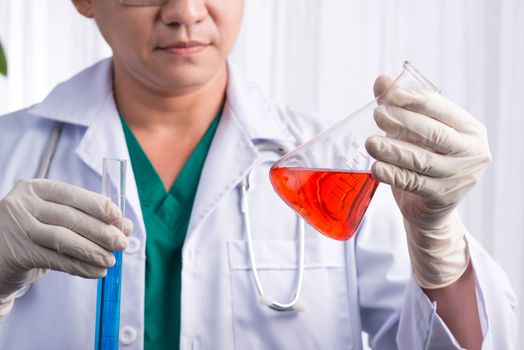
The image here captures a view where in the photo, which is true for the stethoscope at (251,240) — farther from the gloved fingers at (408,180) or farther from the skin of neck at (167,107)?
the gloved fingers at (408,180)

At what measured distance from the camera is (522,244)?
80.8 inches

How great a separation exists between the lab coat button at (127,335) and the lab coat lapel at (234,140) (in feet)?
0.57

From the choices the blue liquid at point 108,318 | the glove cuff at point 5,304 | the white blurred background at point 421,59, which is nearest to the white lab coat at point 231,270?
the glove cuff at point 5,304

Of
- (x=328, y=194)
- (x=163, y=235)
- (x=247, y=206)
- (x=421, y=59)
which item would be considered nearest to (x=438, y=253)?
(x=328, y=194)

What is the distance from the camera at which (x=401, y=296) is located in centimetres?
136

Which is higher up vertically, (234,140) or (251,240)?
(234,140)

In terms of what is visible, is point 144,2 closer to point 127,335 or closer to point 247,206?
point 247,206

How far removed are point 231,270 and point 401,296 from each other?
29cm

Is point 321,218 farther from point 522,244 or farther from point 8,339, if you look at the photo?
point 522,244

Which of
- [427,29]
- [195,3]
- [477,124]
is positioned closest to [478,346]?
[477,124]

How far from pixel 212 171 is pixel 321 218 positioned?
45cm

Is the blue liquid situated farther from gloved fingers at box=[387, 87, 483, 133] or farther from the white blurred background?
the white blurred background

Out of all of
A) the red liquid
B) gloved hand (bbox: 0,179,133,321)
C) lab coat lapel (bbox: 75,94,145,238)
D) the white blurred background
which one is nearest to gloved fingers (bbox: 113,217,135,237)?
gloved hand (bbox: 0,179,133,321)

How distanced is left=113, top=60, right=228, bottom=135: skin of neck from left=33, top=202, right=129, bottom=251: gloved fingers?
1.39 feet
